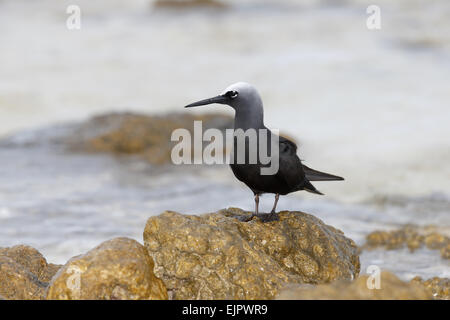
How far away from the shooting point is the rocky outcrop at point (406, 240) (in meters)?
9.10

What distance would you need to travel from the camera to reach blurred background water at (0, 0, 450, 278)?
10836 mm

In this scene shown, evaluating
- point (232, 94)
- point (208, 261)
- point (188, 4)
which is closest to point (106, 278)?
point (208, 261)

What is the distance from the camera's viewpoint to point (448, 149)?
14289 mm

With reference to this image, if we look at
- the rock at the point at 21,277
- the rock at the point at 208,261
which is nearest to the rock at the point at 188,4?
the rock at the point at 21,277

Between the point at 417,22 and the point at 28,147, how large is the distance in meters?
15.6

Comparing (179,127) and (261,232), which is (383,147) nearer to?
(179,127)

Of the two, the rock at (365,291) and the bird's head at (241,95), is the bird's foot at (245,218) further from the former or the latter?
the rock at (365,291)

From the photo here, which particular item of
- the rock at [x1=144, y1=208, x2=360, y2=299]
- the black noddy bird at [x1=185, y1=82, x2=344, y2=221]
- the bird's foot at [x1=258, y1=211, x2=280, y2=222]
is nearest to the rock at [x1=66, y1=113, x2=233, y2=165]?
the bird's foot at [x1=258, y1=211, x2=280, y2=222]

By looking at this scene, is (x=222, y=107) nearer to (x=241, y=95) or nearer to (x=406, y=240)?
(x=406, y=240)

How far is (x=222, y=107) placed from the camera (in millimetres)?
19141

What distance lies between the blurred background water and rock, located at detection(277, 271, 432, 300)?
3918 millimetres

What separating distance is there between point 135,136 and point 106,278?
9121mm

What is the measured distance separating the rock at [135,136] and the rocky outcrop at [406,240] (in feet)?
17.1

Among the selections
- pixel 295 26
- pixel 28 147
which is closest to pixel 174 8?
pixel 295 26
